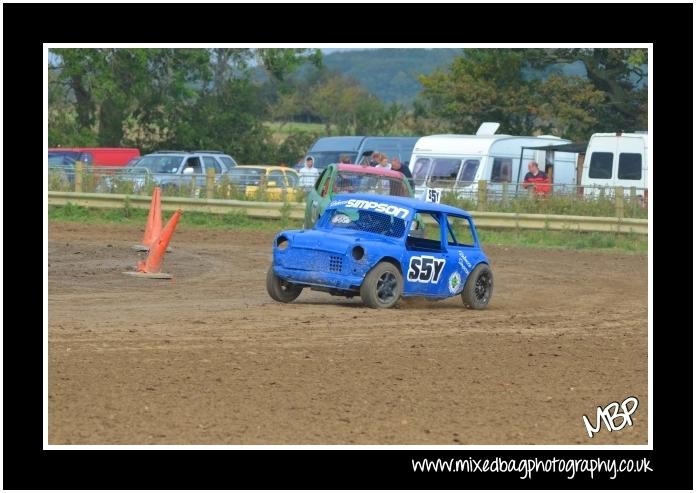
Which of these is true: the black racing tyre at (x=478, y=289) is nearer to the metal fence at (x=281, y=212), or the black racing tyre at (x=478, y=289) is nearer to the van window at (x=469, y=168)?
the metal fence at (x=281, y=212)

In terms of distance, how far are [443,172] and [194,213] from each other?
→ 6.37m

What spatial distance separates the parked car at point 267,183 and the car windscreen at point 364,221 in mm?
13677

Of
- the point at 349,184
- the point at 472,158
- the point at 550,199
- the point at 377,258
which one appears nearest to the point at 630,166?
the point at 550,199

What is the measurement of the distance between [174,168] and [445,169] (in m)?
7.09

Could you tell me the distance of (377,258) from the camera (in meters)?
14.3

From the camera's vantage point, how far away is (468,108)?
155 feet

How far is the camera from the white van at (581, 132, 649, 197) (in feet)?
98.1

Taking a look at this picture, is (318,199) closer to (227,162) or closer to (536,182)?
(536,182)

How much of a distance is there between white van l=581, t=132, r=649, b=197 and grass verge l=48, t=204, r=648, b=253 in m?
3.42

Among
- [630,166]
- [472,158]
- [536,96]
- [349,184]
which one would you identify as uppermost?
[536,96]

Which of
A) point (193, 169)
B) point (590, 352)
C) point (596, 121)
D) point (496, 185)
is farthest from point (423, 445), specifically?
point (596, 121)

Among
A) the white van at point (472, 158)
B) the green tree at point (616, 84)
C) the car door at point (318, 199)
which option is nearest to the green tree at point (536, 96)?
the green tree at point (616, 84)

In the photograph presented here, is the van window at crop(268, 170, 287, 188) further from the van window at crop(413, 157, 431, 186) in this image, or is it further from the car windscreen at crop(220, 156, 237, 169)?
the car windscreen at crop(220, 156, 237, 169)

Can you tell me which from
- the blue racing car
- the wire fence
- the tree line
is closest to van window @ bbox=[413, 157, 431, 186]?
the wire fence
